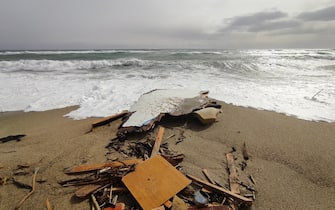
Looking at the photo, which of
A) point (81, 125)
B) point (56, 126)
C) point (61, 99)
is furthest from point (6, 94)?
point (81, 125)

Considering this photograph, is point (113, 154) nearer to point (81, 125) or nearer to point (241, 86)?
point (81, 125)

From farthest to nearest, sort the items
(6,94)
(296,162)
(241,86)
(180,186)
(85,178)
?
(241,86) < (6,94) < (296,162) < (85,178) < (180,186)

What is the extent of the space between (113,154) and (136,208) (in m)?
1.13

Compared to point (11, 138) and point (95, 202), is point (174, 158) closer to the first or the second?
point (95, 202)

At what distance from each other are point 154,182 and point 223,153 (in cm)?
135

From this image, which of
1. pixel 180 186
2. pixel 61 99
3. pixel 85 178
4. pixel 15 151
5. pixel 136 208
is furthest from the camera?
pixel 61 99

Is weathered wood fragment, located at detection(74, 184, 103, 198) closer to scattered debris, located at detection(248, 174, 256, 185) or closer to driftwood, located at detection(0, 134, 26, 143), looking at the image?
scattered debris, located at detection(248, 174, 256, 185)

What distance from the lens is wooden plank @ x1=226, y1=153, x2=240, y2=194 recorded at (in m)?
2.38

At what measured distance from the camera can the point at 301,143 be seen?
3375mm

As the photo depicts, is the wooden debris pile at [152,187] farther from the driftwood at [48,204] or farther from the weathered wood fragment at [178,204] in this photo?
the driftwood at [48,204]

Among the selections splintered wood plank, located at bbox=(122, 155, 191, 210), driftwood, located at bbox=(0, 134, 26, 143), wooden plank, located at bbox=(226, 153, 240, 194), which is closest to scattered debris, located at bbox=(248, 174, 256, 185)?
wooden plank, located at bbox=(226, 153, 240, 194)

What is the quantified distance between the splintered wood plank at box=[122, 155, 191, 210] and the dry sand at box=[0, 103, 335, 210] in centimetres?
37

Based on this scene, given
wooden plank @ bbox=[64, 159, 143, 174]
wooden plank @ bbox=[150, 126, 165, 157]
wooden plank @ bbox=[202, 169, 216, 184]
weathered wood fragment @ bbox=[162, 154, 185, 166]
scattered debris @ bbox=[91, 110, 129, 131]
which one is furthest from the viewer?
scattered debris @ bbox=[91, 110, 129, 131]

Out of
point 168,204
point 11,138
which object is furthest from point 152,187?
point 11,138
